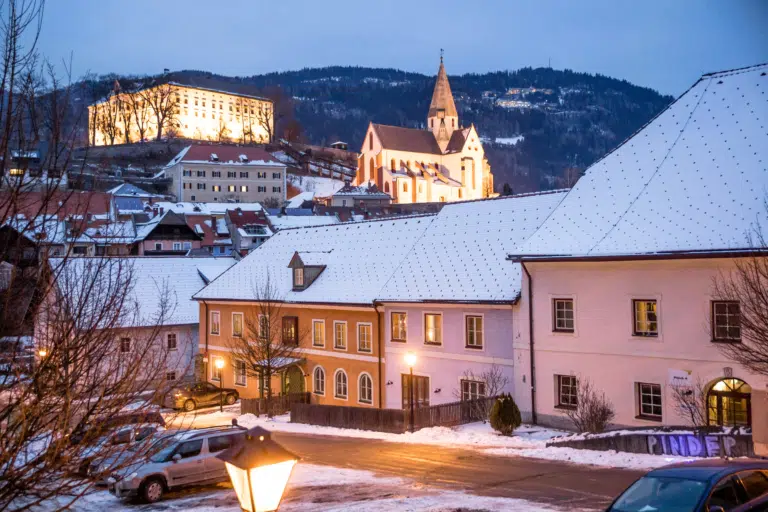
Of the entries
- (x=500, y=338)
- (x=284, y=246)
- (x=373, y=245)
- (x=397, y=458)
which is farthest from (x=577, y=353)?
(x=284, y=246)

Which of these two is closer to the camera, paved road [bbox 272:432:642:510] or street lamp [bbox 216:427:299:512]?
street lamp [bbox 216:427:299:512]

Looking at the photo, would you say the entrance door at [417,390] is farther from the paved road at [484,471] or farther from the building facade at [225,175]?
the building facade at [225,175]

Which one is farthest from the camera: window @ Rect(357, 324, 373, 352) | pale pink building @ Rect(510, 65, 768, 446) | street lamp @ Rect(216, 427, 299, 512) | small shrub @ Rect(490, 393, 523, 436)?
window @ Rect(357, 324, 373, 352)

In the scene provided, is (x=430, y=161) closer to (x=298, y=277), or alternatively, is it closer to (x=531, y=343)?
(x=298, y=277)

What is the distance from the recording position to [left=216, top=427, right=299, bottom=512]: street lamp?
6105 millimetres

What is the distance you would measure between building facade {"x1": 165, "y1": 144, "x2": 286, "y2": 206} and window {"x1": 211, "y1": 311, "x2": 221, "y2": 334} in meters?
93.1

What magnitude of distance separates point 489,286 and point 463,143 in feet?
450

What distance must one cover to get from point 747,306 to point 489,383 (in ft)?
40.6

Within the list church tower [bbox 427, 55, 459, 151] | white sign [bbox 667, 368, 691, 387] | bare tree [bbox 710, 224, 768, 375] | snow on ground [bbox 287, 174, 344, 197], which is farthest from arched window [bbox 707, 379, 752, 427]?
church tower [bbox 427, 55, 459, 151]

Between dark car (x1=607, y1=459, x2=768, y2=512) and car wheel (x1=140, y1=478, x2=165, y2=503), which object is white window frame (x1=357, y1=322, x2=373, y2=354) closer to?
car wheel (x1=140, y1=478, x2=165, y2=503)

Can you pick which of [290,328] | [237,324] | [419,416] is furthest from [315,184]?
[419,416]

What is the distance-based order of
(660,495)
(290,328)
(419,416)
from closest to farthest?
1. (660,495)
2. (419,416)
3. (290,328)

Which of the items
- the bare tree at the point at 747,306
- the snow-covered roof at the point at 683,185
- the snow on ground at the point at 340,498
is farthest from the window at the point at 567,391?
the snow on ground at the point at 340,498

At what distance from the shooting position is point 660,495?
456 inches
